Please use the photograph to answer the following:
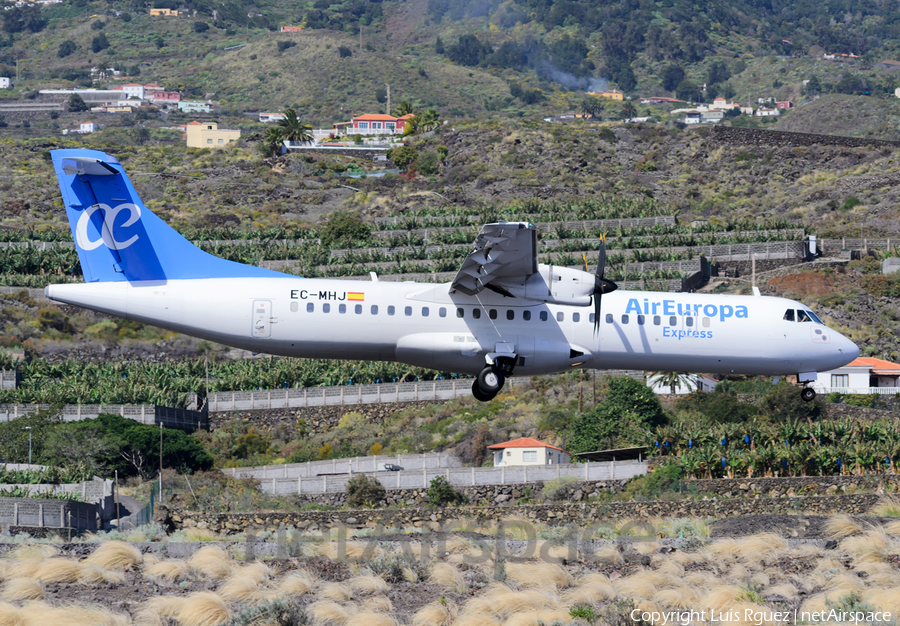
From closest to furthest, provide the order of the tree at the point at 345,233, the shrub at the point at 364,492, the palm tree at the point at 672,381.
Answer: the shrub at the point at 364,492 < the palm tree at the point at 672,381 < the tree at the point at 345,233

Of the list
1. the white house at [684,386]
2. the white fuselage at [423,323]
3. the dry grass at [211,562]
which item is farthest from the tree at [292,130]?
the dry grass at [211,562]

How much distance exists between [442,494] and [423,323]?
17.5m

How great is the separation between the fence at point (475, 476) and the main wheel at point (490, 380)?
17.8 m

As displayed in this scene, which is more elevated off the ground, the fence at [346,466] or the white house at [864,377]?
the white house at [864,377]

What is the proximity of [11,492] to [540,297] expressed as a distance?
71.0ft

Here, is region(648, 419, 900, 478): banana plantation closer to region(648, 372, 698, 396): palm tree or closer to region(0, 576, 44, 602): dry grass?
region(648, 372, 698, 396): palm tree

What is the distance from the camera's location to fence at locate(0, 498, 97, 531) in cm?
3441

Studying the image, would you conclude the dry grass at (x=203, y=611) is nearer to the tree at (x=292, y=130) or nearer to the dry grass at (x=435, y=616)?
the dry grass at (x=435, y=616)

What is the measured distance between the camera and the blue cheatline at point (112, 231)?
30625mm

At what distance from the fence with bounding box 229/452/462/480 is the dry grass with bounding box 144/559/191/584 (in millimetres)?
22798

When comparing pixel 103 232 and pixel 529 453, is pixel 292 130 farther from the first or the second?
pixel 103 232

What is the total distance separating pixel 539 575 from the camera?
84.4ft

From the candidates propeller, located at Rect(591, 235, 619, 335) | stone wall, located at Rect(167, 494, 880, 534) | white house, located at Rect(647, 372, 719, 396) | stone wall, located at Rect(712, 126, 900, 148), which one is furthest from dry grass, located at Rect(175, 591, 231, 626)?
stone wall, located at Rect(712, 126, 900, 148)

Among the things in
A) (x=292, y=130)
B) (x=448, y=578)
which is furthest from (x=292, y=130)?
(x=448, y=578)
